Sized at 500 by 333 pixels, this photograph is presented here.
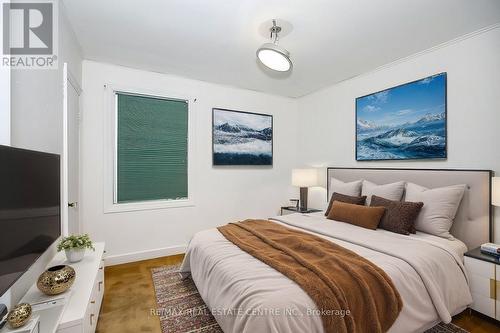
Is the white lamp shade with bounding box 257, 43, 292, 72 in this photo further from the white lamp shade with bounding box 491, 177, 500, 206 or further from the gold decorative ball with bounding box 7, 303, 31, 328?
the gold decorative ball with bounding box 7, 303, 31, 328

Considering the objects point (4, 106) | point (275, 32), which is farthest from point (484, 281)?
point (4, 106)

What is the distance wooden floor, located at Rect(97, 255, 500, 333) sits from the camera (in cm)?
187

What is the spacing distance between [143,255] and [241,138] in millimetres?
2294

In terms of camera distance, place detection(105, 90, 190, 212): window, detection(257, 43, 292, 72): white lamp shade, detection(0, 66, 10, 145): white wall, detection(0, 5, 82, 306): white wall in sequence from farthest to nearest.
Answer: detection(105, 90, 190, 212): window
detection(257, 43, 292, 72): white lamp shade
detection(0, 5, 82, 306): white wall
detection(0, 66, 10, 145): white wall

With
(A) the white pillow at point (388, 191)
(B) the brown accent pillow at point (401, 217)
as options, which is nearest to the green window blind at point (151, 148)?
(A) the white pillow at point (388, 191)

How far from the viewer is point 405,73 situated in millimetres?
2912

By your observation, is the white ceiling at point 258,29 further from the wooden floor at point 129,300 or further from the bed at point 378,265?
the wooden floor at point 129,300

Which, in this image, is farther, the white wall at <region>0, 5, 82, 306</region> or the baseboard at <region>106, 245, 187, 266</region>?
the baseboard at <region>106, 245, 187, 266</region>

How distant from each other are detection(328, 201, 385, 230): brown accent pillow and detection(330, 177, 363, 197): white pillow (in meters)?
0.34

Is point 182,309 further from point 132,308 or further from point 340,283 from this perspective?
point 340,283

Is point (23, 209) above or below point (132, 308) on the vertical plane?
above

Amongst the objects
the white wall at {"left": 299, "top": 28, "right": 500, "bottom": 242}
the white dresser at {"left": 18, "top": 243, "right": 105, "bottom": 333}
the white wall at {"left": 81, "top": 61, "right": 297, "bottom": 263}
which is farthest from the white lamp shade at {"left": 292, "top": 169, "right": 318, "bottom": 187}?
the white dresser at {"left": 18, "top": 243, "right": 105, "bottom": 333}

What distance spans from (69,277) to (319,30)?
283 centimetres

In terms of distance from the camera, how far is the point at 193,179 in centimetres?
365
